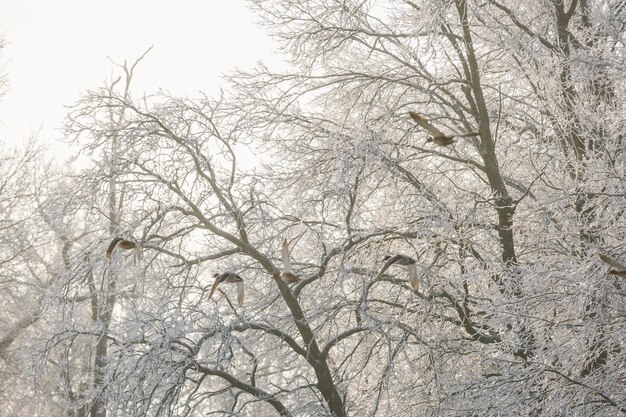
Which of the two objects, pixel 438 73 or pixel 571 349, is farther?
pixel 438 73

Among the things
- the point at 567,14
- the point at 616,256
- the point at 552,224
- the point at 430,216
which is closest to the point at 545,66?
the point at 567,14

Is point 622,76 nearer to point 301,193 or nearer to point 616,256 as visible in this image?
point 616,256

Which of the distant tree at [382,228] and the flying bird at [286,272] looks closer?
the flying bird at [286,272]

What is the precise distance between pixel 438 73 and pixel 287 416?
4751mm

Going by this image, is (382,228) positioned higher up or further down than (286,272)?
higher up

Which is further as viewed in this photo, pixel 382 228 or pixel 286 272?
pixel 382 228

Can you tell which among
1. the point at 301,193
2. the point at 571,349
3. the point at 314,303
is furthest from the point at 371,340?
the point at 571,349

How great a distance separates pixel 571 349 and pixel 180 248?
345 centimetres

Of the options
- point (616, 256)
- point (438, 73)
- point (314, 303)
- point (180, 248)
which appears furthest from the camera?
point (438, 73)

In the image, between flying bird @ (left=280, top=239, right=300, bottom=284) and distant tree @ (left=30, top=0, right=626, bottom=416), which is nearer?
flying bird @ (left=280, top=239, right=300, bottom=284)

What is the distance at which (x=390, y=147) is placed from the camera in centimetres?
787

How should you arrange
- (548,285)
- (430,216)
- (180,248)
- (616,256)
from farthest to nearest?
(180,248), (430,216), (548,285), (616,256)

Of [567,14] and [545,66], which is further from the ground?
[567,14]

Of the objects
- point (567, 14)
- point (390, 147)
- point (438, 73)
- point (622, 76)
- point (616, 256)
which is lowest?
point (616, 256)
